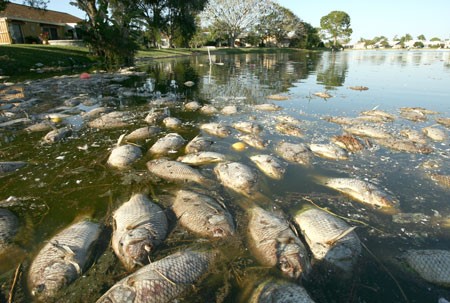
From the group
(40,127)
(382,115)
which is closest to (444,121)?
(382,115)

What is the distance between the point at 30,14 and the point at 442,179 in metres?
49.4

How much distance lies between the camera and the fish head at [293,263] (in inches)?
136

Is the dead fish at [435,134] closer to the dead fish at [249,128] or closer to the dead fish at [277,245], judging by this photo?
the dead fish at [249,128]

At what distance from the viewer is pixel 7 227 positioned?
4.22m

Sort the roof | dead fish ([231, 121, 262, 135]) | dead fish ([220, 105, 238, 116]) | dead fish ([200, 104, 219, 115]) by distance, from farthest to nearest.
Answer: the roof → dead fish ([200, 104, 219, 115]) → dead fish ([220, 105, 238, 116]) → dead fish ([231, 121, 262, 135])

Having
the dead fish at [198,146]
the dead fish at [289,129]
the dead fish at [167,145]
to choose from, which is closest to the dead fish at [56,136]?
the dead fish at [167,145]

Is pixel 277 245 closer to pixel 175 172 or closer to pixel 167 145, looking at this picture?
pixel 175 172

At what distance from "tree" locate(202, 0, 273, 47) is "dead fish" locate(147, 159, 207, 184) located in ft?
227

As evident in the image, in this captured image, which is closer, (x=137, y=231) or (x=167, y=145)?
(x=137, y=231)

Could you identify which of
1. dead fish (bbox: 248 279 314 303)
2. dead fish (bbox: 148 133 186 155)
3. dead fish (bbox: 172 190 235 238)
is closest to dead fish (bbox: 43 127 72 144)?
dead fish (bbox: 148 133 186 155)

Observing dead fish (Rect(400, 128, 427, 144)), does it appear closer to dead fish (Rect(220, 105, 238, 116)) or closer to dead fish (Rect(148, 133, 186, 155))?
dead fish (Rect(220, 105, 238, 116))

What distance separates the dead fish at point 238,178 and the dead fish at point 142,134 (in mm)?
3322

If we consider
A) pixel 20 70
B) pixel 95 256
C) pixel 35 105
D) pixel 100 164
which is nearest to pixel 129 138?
pixel 100 164

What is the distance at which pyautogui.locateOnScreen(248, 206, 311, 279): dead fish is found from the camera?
3514 millimetres
